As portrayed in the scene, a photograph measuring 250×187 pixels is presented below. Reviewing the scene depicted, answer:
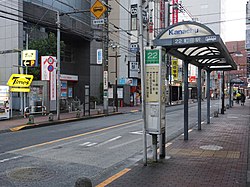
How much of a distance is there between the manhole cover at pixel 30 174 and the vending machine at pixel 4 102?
12.1 meters

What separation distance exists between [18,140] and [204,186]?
27.8ft

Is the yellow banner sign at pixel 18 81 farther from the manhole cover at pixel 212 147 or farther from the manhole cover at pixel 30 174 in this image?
the manhole cover at pixel 212 147

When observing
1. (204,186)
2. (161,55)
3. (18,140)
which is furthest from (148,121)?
(18,140)

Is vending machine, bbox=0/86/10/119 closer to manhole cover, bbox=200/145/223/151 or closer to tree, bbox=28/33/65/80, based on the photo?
tree, bbox=28/33/65/80

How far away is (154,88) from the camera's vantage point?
7.35 metres

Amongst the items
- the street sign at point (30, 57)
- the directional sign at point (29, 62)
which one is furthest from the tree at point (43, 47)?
the street sign at point (30, 57)

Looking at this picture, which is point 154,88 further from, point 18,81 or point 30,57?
point 30,57

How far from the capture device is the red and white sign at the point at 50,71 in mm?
20406

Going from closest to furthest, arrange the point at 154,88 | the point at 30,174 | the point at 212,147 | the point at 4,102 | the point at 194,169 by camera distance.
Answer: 1. the point at 30,174
2. the point at 194,169
3. the point at 154,88
4. the point at 212,147
5. the point at 4,102

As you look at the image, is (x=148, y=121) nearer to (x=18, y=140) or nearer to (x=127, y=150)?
(x=127, y=150)

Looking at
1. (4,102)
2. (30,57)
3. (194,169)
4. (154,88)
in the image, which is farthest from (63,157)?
(30,57)

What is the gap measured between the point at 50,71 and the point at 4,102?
3943mm

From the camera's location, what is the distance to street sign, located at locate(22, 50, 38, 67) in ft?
70.5

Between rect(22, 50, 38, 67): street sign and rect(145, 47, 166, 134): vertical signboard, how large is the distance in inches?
625
